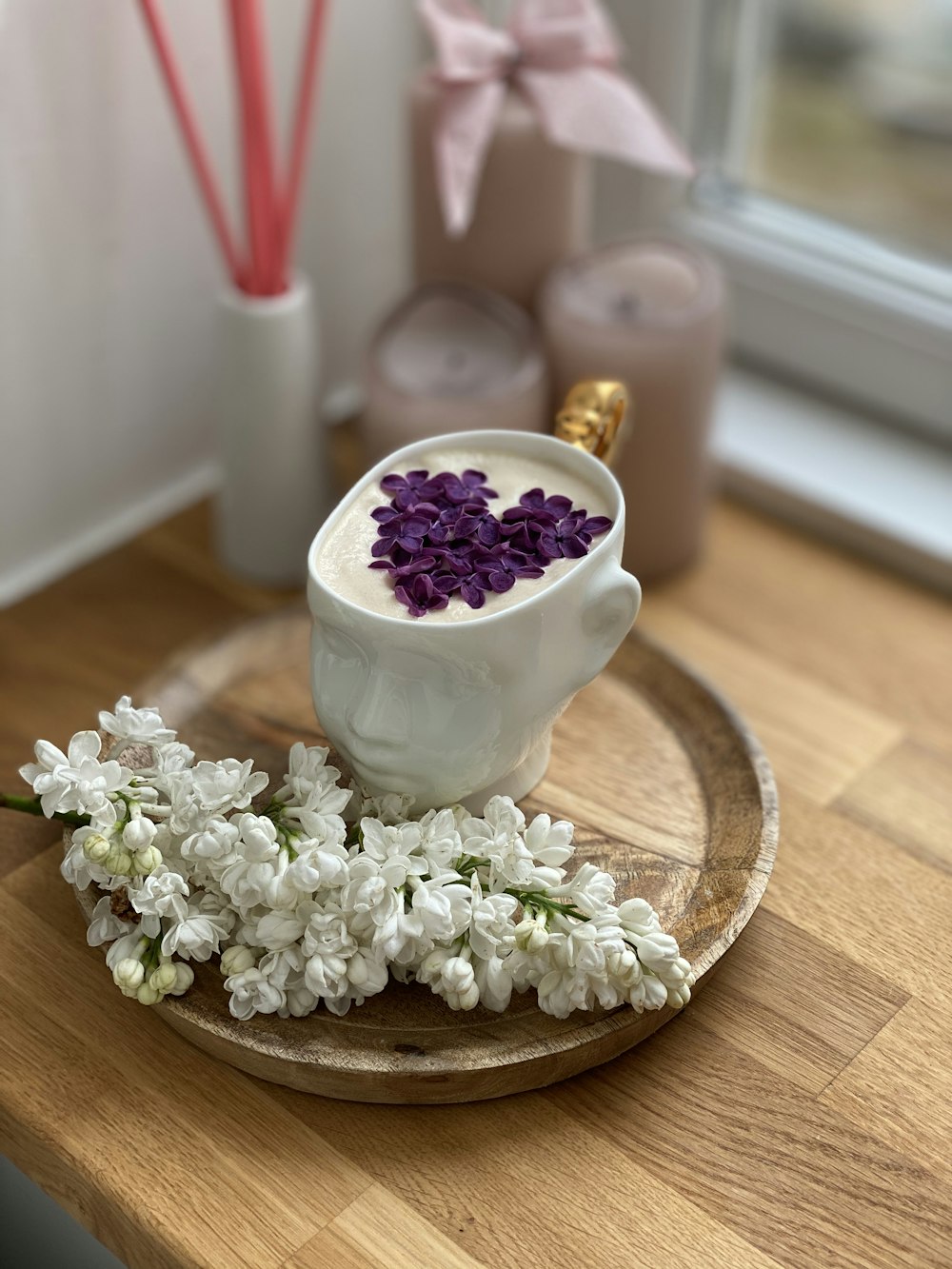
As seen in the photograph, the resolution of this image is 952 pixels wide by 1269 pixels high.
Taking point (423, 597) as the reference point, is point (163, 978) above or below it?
below

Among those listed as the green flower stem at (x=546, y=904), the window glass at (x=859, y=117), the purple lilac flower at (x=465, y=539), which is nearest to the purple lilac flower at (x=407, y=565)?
the purple lilac flower at (x=465, y=539)

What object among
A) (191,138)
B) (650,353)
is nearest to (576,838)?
(650,353)

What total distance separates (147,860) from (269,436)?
30cm

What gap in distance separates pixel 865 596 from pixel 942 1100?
311mm

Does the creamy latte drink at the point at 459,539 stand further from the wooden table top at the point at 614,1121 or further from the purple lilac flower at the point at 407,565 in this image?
the wooden table top at the point at 614,1121

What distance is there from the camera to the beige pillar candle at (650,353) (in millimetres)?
688

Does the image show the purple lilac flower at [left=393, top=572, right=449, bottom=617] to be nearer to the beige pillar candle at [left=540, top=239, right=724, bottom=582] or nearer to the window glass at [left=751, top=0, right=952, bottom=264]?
the beige pillar candle at [left=540, top=239, right=724, bottom=582]

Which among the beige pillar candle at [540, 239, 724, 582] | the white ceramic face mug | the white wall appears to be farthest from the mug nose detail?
the white wall

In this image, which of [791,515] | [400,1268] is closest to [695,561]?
[791,515]

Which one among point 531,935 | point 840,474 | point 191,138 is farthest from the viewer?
point 840,474

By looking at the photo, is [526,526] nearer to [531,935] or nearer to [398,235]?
[531,935]

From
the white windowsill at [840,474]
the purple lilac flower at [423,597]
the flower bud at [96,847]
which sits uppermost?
the purple lilac flower at [423,597]

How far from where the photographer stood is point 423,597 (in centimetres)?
47

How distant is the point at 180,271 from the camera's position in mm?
757
